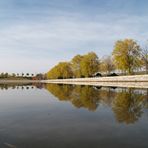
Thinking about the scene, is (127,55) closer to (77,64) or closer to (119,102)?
(77,64)

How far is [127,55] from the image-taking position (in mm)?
66750

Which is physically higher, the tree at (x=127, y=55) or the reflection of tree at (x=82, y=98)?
the tree at (x=127, y=55)

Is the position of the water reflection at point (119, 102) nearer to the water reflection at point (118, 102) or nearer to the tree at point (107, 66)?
the water reflection at point (118, 102)

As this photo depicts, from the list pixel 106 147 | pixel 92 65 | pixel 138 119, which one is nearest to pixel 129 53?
pixel 92 65

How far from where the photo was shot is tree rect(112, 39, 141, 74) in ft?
216

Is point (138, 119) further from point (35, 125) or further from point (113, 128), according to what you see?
point (35, 125)

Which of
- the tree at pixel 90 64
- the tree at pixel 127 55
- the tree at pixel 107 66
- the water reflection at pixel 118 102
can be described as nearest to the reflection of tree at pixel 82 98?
the water reflection at pixel 118 102

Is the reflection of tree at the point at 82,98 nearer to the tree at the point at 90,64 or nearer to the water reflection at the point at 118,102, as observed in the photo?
the water reflection at the point at 118,102

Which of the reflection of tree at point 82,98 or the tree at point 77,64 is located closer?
the reflection of tree at point 82,98

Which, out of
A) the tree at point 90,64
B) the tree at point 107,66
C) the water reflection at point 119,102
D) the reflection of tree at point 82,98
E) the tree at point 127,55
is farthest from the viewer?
the tree at point 107,66

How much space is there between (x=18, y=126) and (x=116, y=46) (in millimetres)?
61550

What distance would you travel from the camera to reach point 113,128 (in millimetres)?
9078

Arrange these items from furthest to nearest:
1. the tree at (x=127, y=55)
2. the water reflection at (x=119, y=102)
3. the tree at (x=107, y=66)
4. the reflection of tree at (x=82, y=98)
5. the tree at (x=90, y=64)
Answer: the tree at (x=107, y=66), the tree at (x=90, y=64), the tree at (x=127, y=55), the reflection of tree at (x=82, y=98), the water reflection at (x=119, y=102)

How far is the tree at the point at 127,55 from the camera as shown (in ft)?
216
